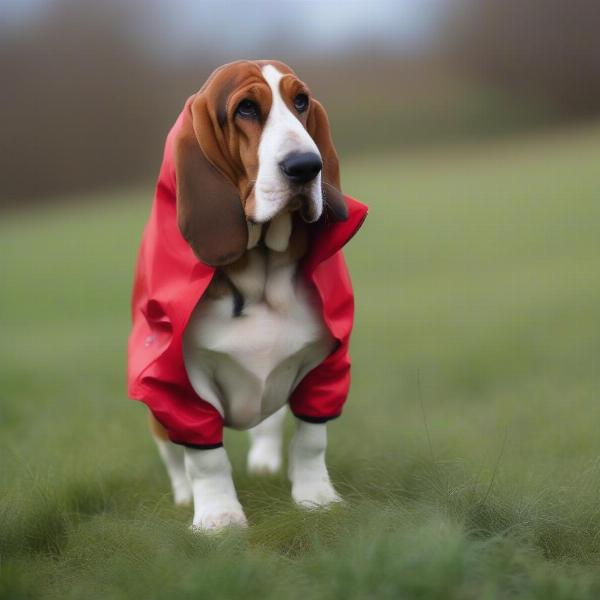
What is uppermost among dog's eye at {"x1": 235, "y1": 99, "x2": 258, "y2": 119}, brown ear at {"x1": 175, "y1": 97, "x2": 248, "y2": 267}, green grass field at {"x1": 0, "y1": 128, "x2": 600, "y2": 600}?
dog's eye at {"x1": 235, "y1": 99, "x2": 258, "y2": 119}

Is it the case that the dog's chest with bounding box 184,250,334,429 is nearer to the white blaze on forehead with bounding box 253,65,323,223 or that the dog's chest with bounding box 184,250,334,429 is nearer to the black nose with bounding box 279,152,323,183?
the white blaze on forehead with bounding box 253,65,323,223

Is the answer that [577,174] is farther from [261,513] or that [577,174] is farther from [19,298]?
[261,513]

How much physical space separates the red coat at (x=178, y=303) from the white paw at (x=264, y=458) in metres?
1.01

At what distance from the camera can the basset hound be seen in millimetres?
3268

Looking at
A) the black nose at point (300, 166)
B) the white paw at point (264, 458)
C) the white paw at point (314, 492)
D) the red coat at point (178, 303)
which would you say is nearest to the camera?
the black nose at point (300, 166)

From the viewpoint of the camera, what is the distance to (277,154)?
3154 millimetres

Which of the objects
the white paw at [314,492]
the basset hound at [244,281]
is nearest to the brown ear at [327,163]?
the basset hound at [244,281]

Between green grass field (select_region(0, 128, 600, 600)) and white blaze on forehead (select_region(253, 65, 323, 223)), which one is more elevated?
white blaze on forehead (select_region(253, 65, 323, 223))

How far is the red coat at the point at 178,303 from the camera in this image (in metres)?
3.41

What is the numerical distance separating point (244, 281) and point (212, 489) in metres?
0.78

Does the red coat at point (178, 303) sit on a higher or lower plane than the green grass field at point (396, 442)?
higher

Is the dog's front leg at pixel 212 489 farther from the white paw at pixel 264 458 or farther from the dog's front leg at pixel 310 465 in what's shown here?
the white paw at pixel 264 458

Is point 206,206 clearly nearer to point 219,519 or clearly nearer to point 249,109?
point 249,109

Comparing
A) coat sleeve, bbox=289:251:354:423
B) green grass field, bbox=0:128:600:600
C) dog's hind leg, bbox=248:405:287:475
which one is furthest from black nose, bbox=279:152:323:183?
dog's hind leg, bbox=248:405:287:475
